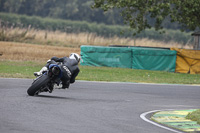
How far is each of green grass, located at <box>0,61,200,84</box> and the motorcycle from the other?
23.2ft

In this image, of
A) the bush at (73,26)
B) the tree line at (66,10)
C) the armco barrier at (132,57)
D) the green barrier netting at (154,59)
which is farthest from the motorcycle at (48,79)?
the tree line at (66,10)

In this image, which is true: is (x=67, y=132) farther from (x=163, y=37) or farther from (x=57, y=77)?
(x=163, y=37)

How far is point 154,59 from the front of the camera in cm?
2695

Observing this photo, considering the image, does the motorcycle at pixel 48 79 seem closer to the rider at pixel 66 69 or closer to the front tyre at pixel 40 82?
the front tyre at pixel 40 82

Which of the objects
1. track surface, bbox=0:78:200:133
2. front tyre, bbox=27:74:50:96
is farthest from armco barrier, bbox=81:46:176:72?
front tyre, bbox=27:74:50:96

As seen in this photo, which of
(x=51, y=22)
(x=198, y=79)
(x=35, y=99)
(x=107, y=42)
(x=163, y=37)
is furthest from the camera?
(x=163, y=37)

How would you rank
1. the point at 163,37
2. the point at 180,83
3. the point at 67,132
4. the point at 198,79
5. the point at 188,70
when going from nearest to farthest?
the point at 67,132, the point at 180,83, the point at 198,79, the point at 188,70, the point at 163,37

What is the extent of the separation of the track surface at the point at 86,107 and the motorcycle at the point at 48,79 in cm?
27

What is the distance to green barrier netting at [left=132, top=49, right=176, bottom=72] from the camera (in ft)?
87.7

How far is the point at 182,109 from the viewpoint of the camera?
40.7ft

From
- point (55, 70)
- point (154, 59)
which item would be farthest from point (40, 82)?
point (154, 59)

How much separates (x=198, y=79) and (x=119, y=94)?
31.7 ft

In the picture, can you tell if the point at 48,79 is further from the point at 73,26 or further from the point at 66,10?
the point at 66,10

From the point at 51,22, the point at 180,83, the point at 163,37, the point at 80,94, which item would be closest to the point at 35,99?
the point at 80,94
